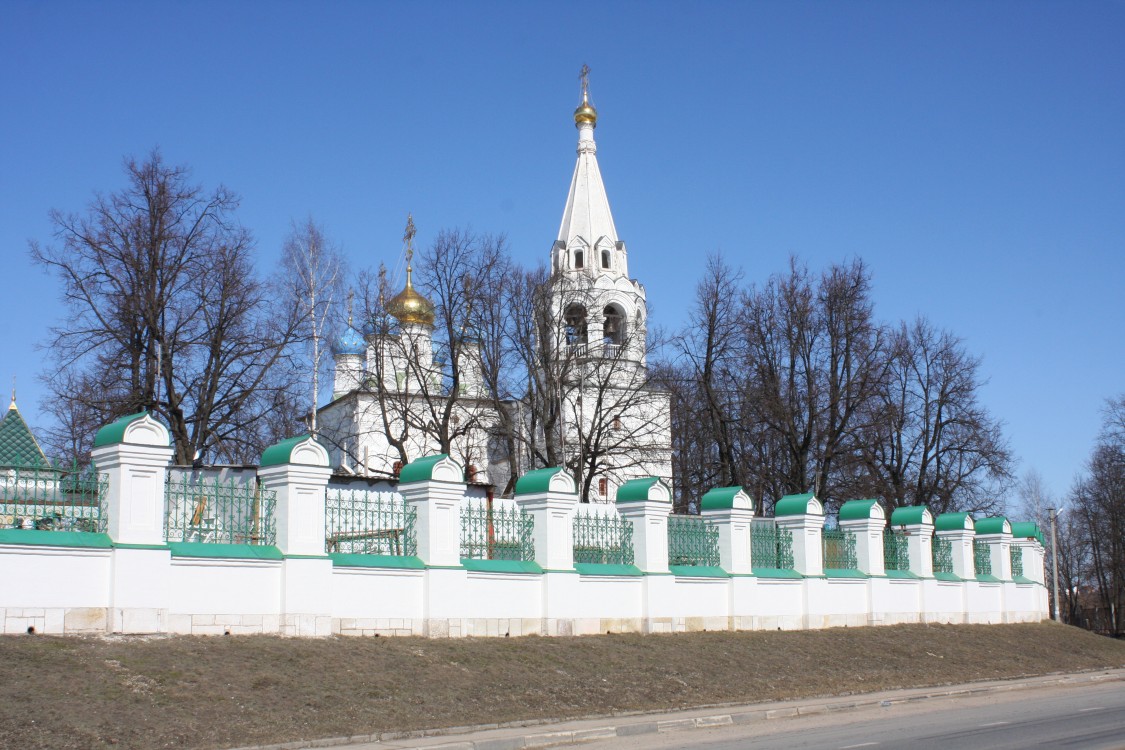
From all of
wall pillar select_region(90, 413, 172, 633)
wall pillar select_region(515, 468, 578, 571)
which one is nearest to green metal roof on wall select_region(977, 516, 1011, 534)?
wall pillar select_region(515, 468, 578, 571)

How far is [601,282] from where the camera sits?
33.7 meters

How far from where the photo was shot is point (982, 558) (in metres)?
25.8

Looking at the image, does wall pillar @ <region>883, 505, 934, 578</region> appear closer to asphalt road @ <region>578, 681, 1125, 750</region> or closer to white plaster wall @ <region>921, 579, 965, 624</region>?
white plaster wall @ <region>921, 579, 965, 624</region>

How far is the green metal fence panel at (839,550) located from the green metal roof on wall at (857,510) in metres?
0.33

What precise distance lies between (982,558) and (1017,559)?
1395 millimetres

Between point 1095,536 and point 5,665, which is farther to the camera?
point 1095,536

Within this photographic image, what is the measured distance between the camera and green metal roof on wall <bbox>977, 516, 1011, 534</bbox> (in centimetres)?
2567

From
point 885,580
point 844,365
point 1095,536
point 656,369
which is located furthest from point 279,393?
point 1095,536

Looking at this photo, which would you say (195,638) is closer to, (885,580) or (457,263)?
(885,580)

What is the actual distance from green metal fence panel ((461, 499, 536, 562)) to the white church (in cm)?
871

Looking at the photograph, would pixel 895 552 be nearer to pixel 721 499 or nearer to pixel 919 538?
pixel 919 538

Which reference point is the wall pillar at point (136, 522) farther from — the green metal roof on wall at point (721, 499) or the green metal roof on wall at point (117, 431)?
the green metal roof on wall at point (721, 499)

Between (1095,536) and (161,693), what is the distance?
42.5m

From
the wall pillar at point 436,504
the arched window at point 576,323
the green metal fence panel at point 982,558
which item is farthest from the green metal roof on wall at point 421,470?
the green metal fence panel at point 982,558
